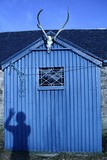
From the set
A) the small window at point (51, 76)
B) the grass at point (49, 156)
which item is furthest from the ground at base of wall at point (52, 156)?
the small window at point (51, 76)

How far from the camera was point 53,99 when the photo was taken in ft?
32.4

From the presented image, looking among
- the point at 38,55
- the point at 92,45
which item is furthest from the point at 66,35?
the point at 38,55

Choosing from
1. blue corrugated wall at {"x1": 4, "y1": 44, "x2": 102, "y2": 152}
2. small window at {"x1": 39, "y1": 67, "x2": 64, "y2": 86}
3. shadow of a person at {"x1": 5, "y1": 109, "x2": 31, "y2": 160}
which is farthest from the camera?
small window at {"x1": 39, "y1": 67, "x2": 64, "y2": 86}

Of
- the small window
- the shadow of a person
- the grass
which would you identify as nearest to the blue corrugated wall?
the shadow of a person

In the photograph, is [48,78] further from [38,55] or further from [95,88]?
[95,88]

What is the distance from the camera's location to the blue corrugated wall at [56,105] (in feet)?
31.9

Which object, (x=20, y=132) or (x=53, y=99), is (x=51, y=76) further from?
(x=20, y=132)

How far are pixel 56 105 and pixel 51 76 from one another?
43.1 inches

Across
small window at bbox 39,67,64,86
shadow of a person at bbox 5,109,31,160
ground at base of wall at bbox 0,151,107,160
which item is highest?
small window at bbox 39,67,64,86

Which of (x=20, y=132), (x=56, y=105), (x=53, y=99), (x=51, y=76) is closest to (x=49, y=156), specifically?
(x=20, y=132)

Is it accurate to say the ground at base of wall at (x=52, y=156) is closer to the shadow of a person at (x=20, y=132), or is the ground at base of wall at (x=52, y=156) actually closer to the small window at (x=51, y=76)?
the shadow of a person at (x=20, y=132)

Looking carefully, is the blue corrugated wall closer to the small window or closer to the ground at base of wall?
the small window

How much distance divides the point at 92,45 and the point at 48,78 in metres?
7.45

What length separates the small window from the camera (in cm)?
998
